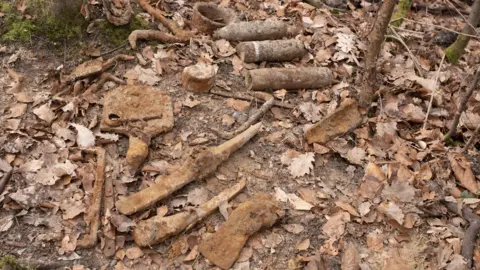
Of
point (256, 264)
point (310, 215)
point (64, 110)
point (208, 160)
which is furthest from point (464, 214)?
point (64, 110)

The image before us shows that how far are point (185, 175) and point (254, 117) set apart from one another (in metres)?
1.12

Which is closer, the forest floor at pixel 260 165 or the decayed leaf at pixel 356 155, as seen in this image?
the forest floor at pixel 260 165

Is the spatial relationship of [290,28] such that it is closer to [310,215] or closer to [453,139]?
[453,139]

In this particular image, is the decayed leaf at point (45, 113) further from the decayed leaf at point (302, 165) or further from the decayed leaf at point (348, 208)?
the decayed leaf at point (348, 208)

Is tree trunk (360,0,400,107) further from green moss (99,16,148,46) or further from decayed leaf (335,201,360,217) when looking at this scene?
green moss (99,16,148,46)

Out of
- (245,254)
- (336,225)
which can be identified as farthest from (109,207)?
(336,225)

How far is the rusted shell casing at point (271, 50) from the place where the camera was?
17.5 feet

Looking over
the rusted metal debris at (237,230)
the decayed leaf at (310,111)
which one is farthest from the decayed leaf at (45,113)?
the decayed leaf at (310,111)

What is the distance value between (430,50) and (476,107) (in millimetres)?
1294

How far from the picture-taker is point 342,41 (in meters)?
5.90

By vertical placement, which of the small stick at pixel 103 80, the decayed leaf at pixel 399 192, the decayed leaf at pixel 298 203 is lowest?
the decayed leaf at pixel 298 203

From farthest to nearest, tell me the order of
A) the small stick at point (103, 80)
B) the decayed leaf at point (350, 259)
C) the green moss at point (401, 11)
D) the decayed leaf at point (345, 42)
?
the green moss at point (401, 11) < the decayed leaf at point (345, 42) < the small stick at point (103, 80) < the decayed leaf at point (350, 259)

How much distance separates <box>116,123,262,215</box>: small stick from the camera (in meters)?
3.72

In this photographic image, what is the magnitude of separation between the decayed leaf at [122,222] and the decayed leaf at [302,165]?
1.64m
